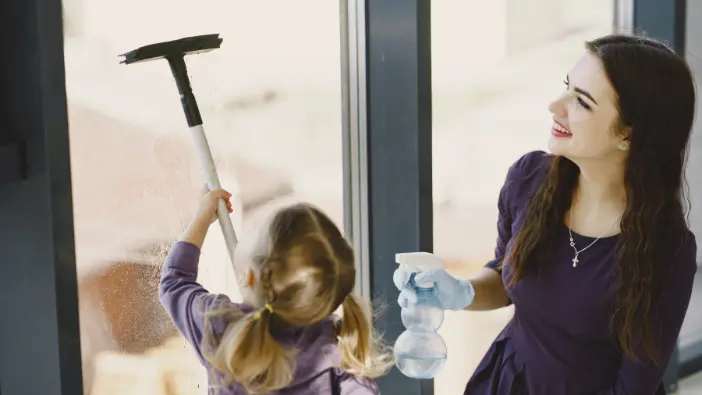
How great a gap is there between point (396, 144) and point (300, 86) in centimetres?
26

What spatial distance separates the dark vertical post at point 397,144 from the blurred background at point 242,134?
4.4 inches

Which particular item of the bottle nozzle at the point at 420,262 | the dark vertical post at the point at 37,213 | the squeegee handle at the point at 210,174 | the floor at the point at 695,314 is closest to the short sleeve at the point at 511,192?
the bottle nozzle at the point at 420,262

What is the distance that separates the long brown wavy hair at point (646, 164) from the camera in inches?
56.7

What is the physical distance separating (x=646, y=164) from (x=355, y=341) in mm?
586

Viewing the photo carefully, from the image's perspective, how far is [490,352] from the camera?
1.70 meters

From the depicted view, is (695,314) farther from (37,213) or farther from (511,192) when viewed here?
(37,213)

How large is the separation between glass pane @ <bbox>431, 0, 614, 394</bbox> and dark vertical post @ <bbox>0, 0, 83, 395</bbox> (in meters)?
1.14

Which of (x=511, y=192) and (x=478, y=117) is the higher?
(x=478, y=117)

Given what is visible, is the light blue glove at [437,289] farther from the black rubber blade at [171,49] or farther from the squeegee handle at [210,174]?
the black rubber blade at [171,49]

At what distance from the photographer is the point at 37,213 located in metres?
1.24

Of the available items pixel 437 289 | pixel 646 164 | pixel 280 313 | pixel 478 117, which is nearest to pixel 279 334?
pixel 280 313

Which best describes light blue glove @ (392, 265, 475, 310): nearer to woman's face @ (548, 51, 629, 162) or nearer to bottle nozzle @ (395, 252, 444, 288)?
Answer: bottle nozzle @ (395, 252, 444, 288)

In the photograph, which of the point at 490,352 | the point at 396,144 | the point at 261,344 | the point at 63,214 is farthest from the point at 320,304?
the point at 396,144

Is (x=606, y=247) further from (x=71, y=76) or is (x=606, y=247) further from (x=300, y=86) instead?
(x=71, y=76)
